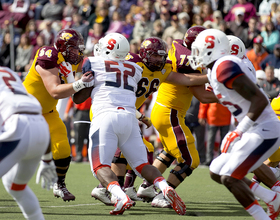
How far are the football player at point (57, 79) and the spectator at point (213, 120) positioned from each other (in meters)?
4.83

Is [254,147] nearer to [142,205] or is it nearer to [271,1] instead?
[142,205]

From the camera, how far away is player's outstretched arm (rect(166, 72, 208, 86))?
5.65 meters

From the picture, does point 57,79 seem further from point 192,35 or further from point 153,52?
point 192,35

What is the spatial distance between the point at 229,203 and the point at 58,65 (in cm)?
285

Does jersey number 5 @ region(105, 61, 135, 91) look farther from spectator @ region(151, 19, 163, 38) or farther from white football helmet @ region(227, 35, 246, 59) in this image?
spectator @ region(151, 19, 163, 38)

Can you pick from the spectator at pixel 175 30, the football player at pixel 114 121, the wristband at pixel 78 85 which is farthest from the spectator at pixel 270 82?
the wristband at pixel 78 85

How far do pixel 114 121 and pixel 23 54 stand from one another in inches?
373

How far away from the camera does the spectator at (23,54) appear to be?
44.4 feet

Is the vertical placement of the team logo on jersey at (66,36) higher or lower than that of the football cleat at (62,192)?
higher

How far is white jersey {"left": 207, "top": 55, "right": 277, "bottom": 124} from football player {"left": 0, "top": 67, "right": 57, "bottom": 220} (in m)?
1.55

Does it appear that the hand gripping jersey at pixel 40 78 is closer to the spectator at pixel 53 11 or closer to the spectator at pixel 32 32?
the spectator at pixel 32 32

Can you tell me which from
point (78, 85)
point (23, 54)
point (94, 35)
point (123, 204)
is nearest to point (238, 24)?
point (94, 35)

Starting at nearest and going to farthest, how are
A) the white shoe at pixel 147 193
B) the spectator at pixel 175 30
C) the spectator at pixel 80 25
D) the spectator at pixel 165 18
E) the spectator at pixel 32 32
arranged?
the white shoe at pixel 147 193 < the spectator at pixel 175 30 < the spectator at pixel 165 18 < the spectator at pixel 80 25 < the spectator at pixel 32 32

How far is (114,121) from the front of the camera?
4.84 m
